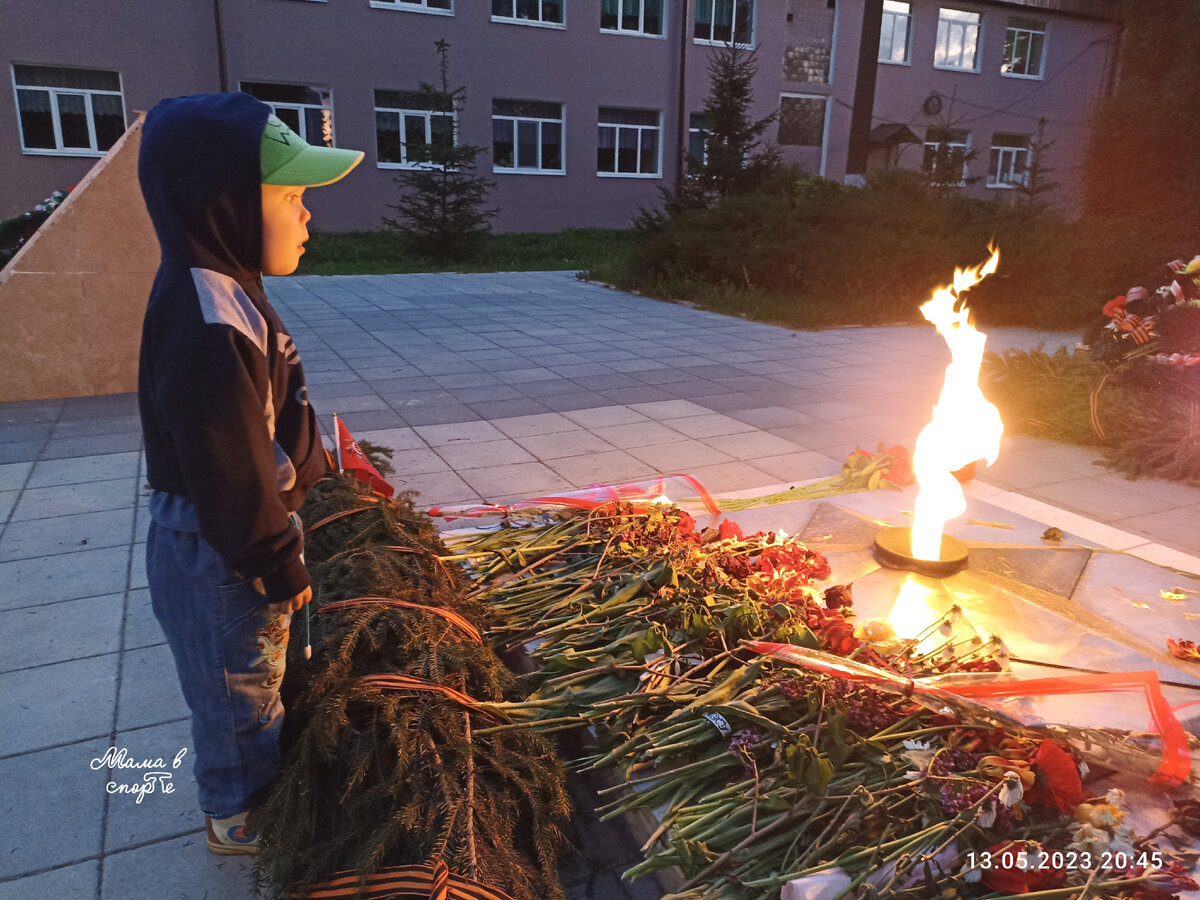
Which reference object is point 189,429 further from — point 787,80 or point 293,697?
point 787,80

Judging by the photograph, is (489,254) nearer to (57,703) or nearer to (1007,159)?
(57,703)

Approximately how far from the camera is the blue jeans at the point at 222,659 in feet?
6.30

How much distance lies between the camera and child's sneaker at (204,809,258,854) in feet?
7.07

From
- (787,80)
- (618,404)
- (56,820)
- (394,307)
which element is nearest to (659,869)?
(56,820)

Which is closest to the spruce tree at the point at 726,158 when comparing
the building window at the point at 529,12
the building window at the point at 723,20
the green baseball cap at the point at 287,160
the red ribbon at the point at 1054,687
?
the building window at the point at 529,12

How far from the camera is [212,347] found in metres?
1.74

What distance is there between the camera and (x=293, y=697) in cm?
225

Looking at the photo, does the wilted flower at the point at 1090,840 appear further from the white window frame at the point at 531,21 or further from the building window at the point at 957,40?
the building window at the point at 957,40

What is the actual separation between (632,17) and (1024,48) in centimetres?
1415

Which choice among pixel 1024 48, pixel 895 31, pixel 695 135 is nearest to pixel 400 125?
pixel 695 135

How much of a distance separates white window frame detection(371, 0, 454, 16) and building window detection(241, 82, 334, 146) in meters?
2.37

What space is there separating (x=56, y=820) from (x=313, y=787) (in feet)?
2.80

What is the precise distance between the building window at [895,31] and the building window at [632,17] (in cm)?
732

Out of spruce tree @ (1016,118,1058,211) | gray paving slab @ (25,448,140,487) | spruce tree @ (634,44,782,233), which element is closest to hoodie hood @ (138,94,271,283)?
gray paving slab @ (25,448,140,487)
